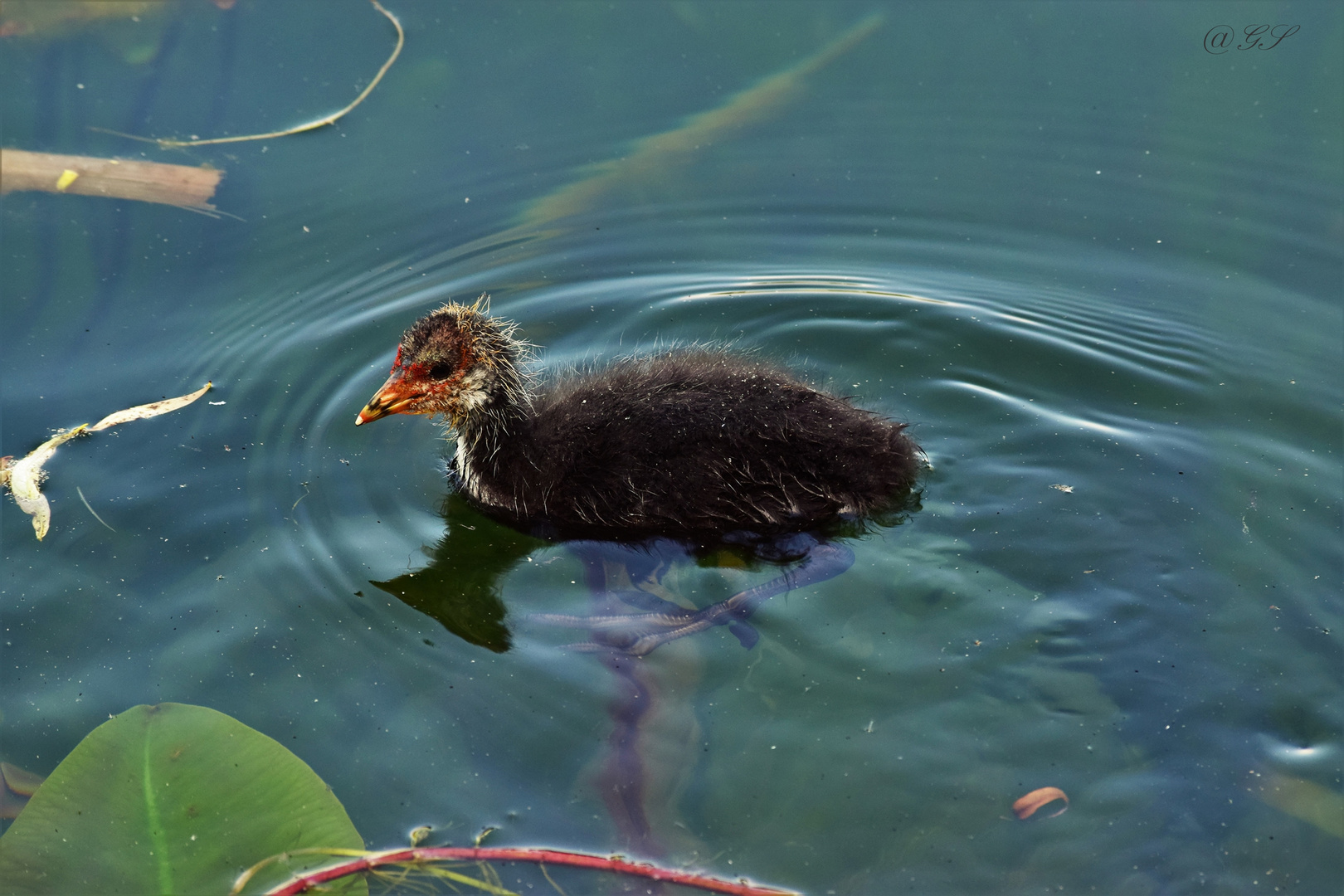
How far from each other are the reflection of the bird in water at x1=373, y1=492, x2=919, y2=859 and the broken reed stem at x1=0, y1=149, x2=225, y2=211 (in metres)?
2.29

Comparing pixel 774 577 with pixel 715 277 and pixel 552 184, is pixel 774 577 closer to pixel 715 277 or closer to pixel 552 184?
pixel 715 277

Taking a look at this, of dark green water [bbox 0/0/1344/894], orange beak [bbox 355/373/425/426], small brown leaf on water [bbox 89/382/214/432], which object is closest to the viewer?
dark green water [bbox 0/0/1344/894]

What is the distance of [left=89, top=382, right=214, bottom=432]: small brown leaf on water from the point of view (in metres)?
4.27

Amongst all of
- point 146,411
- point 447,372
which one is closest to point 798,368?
point 447,372

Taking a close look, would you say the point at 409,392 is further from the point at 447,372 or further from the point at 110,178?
the point at 110,178

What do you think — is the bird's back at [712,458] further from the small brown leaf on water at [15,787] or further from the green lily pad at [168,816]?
the small brown leaf on water at [15,787]

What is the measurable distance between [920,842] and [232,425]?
2.89 m

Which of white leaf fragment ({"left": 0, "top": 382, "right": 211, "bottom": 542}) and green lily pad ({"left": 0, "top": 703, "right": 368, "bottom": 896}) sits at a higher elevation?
white leaf fragment ({"left": 0, "top": 382, "right": 211, "bottom": 542})

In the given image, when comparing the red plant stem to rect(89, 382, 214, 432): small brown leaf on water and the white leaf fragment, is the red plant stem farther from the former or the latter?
rect(89, 382, 214, 432): small brown leaf on water

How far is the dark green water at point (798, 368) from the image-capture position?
3.10 meters

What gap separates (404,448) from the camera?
14.1ft

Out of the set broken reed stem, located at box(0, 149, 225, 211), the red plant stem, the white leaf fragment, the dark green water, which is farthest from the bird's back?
broken reed stem, located at box(0, 149, 225, 211)

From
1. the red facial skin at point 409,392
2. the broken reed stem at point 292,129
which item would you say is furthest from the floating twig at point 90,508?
the broken reed stem at point 292,129

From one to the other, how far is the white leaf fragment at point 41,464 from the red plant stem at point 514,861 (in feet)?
5.81
